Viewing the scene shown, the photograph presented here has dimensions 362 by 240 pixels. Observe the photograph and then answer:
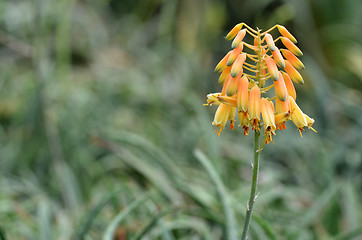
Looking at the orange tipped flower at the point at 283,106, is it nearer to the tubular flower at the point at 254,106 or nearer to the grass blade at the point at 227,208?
the tubular flower at the point at 254,106

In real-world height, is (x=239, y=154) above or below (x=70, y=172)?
above

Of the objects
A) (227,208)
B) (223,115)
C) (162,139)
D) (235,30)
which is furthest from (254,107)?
(162,139)

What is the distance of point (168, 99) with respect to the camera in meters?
4.87

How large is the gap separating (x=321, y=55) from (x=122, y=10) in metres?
3.81

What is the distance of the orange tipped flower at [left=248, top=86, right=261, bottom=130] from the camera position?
Answer: 1.16 metres

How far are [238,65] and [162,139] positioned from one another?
2.67m

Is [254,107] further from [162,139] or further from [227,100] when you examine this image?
[162,139]

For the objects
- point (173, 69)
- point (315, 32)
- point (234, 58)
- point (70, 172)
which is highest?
point (315, 32)

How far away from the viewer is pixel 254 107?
1166 millimetres

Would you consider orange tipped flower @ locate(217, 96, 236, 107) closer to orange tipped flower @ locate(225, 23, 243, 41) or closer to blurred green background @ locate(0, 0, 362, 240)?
orange tipped flower @ locate(225, 23, 243, 41)

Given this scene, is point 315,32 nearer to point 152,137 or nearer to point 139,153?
point 152,137

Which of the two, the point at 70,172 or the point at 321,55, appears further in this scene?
the point at 321,55

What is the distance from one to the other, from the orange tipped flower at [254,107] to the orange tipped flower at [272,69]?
→ 0.06 meters

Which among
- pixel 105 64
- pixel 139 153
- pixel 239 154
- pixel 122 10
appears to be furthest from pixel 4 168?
pixel 122 10
